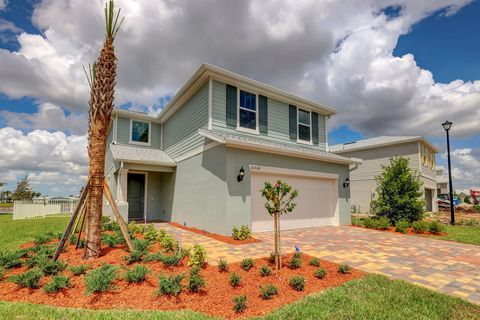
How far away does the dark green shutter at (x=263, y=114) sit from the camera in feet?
36.6

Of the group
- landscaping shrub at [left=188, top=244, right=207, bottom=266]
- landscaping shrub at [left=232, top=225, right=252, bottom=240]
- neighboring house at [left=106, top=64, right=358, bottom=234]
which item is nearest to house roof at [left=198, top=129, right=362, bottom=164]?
neighboring house at [left=106, top=64, right=358, bottom=234]

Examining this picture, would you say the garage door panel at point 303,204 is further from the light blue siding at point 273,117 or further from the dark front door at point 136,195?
the dark front door at point 136,195

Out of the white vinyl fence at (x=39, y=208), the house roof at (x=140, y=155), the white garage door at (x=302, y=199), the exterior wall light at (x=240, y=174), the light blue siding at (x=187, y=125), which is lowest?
the white vinyl fence at (x=39, y=208)

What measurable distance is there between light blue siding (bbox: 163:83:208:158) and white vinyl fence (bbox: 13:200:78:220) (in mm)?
9625

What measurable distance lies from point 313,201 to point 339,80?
10.5 m

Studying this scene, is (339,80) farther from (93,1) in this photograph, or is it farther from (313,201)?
(93,1)

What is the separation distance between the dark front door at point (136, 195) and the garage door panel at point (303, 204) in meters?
7.41

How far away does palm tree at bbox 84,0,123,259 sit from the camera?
5613 millimetres

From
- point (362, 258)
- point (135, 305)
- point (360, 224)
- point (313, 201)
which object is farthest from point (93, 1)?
point (360, 224)

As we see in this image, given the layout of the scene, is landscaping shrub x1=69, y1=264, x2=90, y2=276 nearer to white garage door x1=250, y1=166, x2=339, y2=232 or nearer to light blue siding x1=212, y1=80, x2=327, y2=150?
white garage door x1=250, y1=166, x2=339, y2=232

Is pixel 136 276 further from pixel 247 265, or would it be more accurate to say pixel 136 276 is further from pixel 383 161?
pixel 383 161

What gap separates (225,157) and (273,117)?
4252 millimetres

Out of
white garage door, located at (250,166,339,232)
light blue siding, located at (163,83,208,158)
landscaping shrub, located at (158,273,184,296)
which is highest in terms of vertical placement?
light blue siding, located at (163,83,208,158)

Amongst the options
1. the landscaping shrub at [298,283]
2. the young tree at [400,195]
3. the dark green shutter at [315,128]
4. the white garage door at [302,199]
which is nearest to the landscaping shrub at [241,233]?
the white garage door at [302,199]
